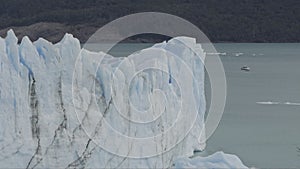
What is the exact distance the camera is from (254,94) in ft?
60.1

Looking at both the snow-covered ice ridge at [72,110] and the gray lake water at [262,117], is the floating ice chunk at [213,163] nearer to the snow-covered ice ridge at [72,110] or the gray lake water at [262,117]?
the snow-covered ice ridge at [72,110]

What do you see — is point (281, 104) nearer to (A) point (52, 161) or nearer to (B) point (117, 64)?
(B) point (117, 64)

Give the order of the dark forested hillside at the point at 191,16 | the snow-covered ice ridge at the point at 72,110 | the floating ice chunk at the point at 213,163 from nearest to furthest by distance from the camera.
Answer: the floating ice chunk at the point at 213,163 → the snow-covered ice ridge at the point at 72,110 → the dark forested hillside at the point at 191,16

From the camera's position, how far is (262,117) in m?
14.3

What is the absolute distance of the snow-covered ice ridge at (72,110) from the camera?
7.83 m

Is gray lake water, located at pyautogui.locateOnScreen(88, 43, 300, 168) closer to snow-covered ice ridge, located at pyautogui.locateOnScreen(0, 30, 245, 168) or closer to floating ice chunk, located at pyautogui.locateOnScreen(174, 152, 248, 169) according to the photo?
snow-covered ice ridge, located at pyautogui.locateOnScreen(0, 30, 245, 168)

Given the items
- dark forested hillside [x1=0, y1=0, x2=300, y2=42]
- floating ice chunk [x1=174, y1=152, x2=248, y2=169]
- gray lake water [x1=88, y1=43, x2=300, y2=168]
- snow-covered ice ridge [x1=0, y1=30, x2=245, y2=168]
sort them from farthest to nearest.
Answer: dark forested hillside [x1=0, y1=0, x2=300, y2=42]
gray lake water [x1=88, y1=43, x2=300, y2=168]
snow-covered ice ridge [x1=0, y1=30, x2=245, y2=168]
floating ice chunk [x1=174, y1=152, x2=248, y2=169]

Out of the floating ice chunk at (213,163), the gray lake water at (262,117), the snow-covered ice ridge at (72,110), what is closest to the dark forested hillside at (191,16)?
the gray lake water at (262,117)

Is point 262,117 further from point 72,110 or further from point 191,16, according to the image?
point 191,16

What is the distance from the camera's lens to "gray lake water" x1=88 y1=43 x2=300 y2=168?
10750mm

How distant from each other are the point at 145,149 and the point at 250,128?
4.63 m

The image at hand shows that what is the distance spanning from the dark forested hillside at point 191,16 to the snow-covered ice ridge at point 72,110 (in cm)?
2843

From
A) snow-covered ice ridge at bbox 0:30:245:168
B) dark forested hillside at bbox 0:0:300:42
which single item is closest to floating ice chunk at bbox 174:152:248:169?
snow-covered ice ridge at bbox 0:30:245:168

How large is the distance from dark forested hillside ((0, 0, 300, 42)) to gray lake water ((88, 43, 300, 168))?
11576 mm
